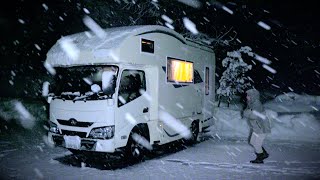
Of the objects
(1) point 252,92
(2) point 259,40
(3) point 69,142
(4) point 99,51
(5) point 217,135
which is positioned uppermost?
(2) point 259,40

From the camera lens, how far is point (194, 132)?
11.6 metres

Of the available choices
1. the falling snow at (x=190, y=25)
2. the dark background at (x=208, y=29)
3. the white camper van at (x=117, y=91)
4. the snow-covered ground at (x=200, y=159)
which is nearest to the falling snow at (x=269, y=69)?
the dark background at (x=208, y=29)

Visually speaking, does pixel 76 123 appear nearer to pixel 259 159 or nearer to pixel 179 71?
pixel 179 71

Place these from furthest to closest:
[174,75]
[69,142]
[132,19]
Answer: [132,19] < [174,75] < [69,142]

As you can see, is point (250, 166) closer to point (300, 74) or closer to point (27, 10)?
point (27, 10)

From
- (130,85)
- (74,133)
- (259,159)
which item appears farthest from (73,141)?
(259,159)

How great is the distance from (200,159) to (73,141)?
351cm

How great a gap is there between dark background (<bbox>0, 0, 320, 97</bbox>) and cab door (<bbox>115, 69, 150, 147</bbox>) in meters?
3.95

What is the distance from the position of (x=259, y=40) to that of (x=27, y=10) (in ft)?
52.5

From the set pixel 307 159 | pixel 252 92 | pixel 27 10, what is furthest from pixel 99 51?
pixel 27 10

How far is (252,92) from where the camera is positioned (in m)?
8.09

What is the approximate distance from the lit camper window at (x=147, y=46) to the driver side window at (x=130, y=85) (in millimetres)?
679

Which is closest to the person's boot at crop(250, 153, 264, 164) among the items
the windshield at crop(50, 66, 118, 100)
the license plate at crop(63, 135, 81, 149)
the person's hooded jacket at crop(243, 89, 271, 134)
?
the person's hooded jacket at crop(243, 89, 271, 134)

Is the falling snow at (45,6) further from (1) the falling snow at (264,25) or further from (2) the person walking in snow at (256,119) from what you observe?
(2) the person walking in snow at (256,119)
